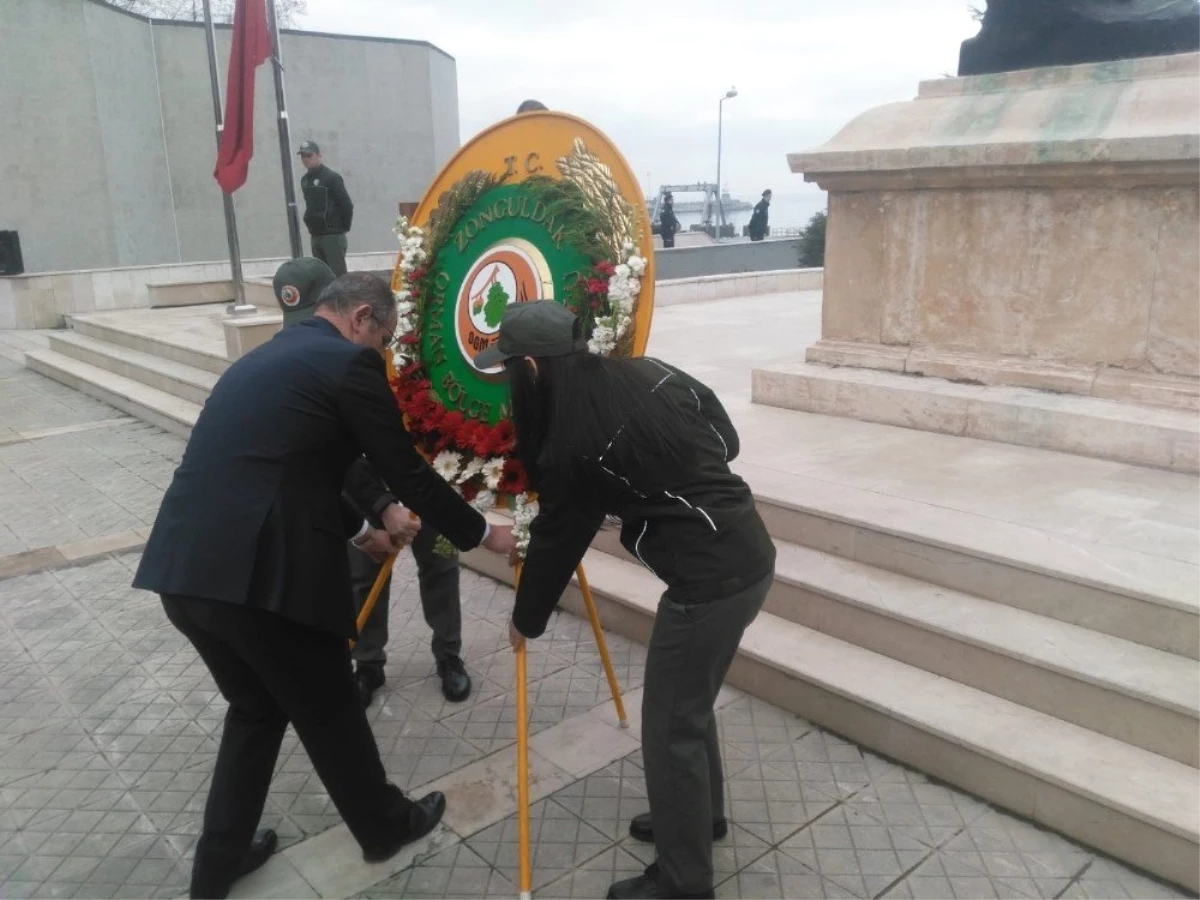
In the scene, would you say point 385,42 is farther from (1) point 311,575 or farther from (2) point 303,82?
(1) point 311,575

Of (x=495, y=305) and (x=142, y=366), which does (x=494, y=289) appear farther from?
(x=142, y=366)

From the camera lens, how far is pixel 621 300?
286 cm

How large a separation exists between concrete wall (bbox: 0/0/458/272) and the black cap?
19692 millimetres

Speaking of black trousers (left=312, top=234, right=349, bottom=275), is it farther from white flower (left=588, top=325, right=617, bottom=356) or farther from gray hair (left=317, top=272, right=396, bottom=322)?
white flower (left=588, top=325, right=617, bottom=356)

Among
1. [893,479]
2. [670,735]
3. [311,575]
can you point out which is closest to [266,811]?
[311,575]

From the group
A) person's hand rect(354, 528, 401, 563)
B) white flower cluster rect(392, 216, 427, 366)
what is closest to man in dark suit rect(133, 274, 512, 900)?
person's hand rect(354, 528, 401, 563)

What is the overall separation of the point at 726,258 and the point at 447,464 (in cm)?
1591

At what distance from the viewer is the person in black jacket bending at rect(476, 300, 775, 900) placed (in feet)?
7.72

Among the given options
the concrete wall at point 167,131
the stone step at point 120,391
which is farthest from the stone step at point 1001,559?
the concrete wall at point 167,131

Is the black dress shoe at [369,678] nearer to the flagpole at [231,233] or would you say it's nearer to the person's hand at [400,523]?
the person's hand at [400,523]

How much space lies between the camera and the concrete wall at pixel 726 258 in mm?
17094

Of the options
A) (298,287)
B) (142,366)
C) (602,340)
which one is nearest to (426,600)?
(298,287)

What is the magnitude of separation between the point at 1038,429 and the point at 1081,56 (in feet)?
7.44

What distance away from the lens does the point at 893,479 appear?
14.7ft
